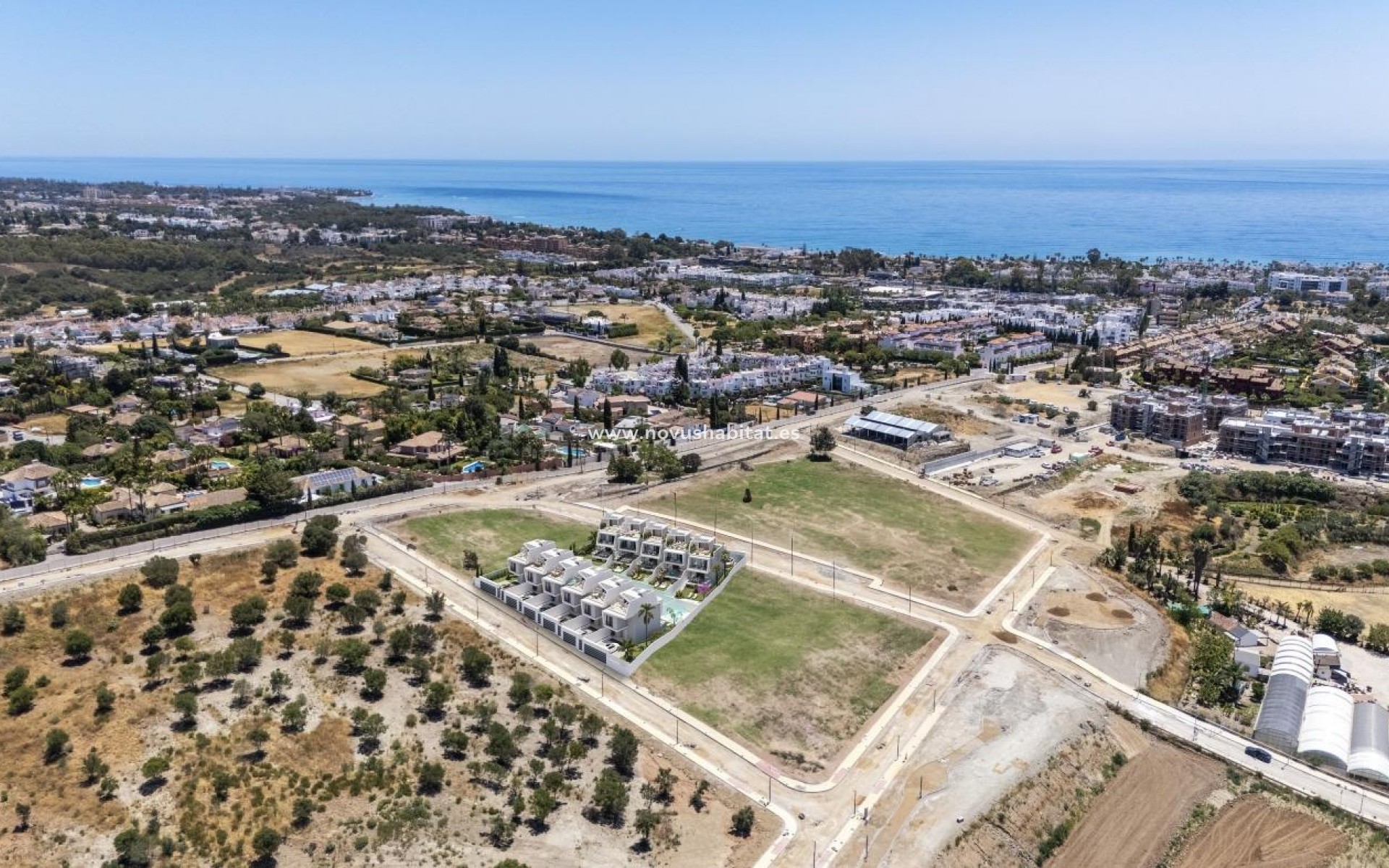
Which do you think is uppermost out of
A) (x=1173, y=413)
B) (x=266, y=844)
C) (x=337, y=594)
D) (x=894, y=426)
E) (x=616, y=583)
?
(x=337, y=594)

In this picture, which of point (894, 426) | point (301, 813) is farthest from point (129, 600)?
point (894, 426)

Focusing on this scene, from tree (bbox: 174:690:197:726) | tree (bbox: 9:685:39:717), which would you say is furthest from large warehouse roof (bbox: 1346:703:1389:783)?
tree (bbox: 9:685:39:717)

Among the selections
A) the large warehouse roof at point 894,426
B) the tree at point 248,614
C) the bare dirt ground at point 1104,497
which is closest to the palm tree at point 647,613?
the tree at point 248,614

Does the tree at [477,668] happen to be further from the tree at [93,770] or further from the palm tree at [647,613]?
the tree at [93,770]

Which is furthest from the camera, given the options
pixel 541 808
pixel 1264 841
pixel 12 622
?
pixel 12 622

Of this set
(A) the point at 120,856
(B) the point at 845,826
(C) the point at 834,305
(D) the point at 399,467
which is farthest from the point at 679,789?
(C) the point at 834,305

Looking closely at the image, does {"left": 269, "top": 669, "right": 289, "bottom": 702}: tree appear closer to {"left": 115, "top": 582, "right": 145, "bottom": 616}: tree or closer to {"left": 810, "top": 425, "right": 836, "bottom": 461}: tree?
{"left": 115, "top": 582, "right": 145, "bottom": 616}: tree

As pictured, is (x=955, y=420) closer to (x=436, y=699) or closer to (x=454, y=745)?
(x=436, y=699)
